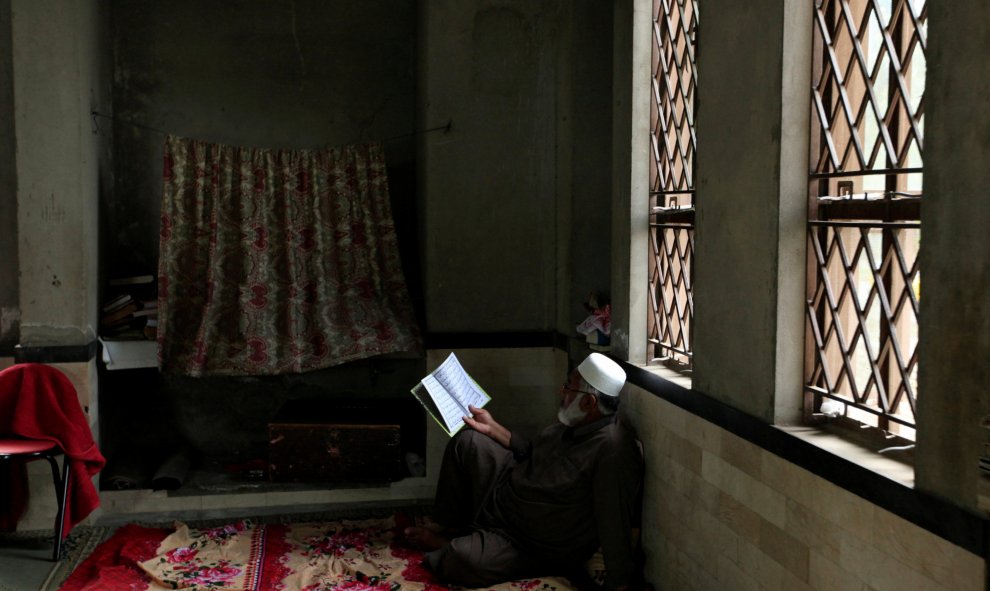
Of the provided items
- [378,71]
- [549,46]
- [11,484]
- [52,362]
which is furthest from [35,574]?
[549,46]

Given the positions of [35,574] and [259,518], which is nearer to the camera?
[35,574]

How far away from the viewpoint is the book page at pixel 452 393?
4527 mm

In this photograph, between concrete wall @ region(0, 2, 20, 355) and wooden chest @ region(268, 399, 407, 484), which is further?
wooden chest @ region(268, 399, 407, 484)

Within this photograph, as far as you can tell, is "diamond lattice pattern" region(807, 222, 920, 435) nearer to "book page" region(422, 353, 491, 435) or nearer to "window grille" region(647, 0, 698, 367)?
"window grille" region(647, 0, 698, 367)

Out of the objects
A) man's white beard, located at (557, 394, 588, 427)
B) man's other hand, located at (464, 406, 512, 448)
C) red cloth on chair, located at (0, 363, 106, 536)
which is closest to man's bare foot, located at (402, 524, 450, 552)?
man's other hand, located at (464, 406, 512, 448)

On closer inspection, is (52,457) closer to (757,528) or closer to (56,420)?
(56,420)

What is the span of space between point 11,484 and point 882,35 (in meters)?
4.81

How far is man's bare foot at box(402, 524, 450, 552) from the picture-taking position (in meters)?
4.75

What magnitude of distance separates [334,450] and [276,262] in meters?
1.24

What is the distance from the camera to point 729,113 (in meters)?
3.36

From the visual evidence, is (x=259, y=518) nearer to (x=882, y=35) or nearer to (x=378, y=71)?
(x=378, y=71)

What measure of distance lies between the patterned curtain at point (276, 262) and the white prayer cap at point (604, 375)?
1.78 m

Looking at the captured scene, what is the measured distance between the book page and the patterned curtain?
3.33 feet

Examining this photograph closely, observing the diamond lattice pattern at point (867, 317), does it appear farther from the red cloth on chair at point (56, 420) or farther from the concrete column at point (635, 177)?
the red cloth on chair at point (56, 420)
